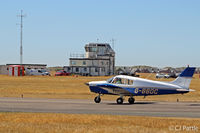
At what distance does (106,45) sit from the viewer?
4498 inches

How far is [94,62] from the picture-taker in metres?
108

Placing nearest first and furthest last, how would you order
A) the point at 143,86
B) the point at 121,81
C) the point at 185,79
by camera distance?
the point at 185,79
the point at 143,86
the point at 121,81

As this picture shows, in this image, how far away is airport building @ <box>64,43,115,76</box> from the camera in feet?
349

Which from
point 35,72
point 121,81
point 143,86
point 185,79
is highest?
point 185,79

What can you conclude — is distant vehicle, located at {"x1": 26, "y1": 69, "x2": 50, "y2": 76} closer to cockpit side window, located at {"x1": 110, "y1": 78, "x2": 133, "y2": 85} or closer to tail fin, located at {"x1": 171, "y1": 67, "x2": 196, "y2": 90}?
cockpit side window, located at {"x1": 110, "y1": 78, "x2": 133, "y2": 85}

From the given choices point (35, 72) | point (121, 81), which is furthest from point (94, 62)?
point (121, 81)

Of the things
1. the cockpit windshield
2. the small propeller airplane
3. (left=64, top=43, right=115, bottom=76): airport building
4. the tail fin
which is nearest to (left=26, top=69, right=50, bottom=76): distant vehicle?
(left=64, top=43, right=115, bottom=76): airport building

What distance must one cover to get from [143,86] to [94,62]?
7646 cm

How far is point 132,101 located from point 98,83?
10.6 feet

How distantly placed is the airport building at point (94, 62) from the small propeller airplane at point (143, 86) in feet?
241

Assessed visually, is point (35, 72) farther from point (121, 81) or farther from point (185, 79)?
point (185, 79)

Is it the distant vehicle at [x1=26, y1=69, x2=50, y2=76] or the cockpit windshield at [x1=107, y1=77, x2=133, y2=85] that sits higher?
the cockpit windshield at [x1=107, y1=77, x2=133, y2=85]

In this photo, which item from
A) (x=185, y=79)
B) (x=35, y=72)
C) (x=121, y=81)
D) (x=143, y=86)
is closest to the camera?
(x=185, y=79)

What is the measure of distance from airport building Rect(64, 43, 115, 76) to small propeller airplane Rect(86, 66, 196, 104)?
73.5 m
